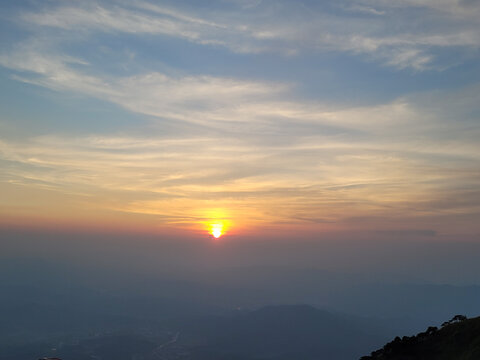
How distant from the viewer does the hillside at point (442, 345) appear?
6067 centimetres

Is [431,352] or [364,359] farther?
[364,359]

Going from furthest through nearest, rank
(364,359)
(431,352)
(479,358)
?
1. (364,359)
2. (431,352)
3. (479,358)

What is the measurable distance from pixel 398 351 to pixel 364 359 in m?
6.99

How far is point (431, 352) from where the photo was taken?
213 feet

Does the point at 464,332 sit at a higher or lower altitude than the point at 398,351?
higher

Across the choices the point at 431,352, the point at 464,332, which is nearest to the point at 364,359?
the point at 431,352

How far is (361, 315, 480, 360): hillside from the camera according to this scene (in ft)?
199

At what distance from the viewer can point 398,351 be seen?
68.4m

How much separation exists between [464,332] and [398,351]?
12387 millimetres

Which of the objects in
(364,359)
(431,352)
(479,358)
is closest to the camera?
(479,358)

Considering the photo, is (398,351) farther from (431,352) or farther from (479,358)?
(479,358)

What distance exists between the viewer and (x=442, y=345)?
65.1 meters

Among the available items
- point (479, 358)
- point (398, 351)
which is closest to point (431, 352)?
point (398, 351)

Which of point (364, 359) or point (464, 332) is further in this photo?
point (364, 359)
